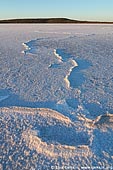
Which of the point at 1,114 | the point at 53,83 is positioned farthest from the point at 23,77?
the point at 1,114

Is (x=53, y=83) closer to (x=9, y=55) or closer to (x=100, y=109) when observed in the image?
(x=100, y=109)

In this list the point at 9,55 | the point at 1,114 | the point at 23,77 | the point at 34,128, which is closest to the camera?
the point at 34,128

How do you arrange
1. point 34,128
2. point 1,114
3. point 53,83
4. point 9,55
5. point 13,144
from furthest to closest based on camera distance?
point 9,55
point 53,83
point 1,114
point 34,128
point 13,144

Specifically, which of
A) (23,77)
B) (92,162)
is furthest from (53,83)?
(92,162)

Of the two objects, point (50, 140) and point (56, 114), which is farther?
point (56, 114)

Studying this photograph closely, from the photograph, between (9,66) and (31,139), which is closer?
(31,139)

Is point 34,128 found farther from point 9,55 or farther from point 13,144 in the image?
point 9,55
